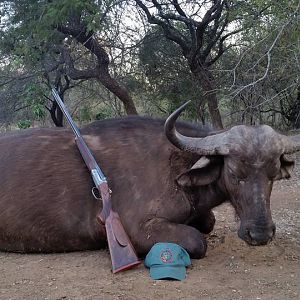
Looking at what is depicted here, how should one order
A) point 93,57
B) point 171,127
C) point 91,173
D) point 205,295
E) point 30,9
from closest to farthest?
point 205,295
point 171,127
point 91,173
point 30,9
point 93,57

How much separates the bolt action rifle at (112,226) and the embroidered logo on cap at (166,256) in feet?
0.81

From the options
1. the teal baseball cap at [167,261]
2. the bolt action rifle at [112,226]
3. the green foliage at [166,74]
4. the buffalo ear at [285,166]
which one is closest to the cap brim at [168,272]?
the teal baseball cap at [167,261]

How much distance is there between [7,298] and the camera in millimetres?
4367

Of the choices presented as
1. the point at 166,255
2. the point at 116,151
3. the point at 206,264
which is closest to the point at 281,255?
the point at 206,264

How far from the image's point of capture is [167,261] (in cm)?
471

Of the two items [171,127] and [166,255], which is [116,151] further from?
[166,255]

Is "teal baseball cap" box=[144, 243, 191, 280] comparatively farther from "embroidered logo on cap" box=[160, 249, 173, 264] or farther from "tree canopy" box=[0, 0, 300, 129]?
"tree canopy" box=[0, 0, 300, 129]

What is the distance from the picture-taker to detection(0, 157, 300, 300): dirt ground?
4.29m

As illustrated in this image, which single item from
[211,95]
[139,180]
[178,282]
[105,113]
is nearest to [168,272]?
[178,282]

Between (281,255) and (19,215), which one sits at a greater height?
(19,215)

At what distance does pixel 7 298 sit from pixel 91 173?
1.64 meters

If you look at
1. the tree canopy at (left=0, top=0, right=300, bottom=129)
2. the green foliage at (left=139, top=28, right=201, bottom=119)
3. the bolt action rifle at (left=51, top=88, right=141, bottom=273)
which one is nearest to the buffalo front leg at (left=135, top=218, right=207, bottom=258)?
the bolt action rifle at (left=51, top=88, right=141, bottom=273)

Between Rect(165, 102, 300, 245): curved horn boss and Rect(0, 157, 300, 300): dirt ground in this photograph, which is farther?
Rect(165, 102, 300, 245): curved horn boss

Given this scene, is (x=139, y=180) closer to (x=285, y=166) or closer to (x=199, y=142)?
(x=199, y=142)
